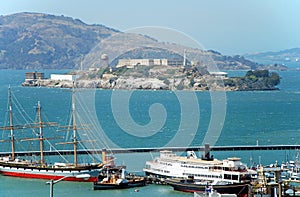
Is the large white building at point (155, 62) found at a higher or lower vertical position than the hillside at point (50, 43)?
lower

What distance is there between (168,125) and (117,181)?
12.9 meters

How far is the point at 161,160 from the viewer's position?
17.4m

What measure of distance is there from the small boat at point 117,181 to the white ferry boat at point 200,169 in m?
0.79

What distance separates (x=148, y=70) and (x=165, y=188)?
1789 inches

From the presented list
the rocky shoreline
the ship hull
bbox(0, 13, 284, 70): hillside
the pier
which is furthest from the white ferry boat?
bbox(0, 13, 284, 70): hillside

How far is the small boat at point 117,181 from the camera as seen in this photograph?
16000mm

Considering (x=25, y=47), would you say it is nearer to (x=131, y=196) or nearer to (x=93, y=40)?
(x=93, y=40)

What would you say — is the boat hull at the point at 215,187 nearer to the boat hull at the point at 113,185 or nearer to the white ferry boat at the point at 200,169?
the white ferry boat at the point at 200,169

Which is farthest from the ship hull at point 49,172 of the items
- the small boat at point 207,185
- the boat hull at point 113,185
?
the small boat at point 207,185

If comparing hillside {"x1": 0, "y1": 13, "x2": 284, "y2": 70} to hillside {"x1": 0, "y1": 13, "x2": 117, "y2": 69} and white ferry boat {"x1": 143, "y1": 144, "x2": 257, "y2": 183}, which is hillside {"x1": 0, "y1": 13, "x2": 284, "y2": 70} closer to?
hillside {"x1": 0, "y1": 13, "x2": 117, "y2": 69}

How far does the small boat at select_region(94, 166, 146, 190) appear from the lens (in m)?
16.0

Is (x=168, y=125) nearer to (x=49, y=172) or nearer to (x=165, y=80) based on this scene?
(x=49, y=172)

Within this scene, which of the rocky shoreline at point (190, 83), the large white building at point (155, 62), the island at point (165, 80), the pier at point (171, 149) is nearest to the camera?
the pier at point (171, 149)

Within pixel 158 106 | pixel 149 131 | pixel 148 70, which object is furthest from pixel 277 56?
pixel 149 131
